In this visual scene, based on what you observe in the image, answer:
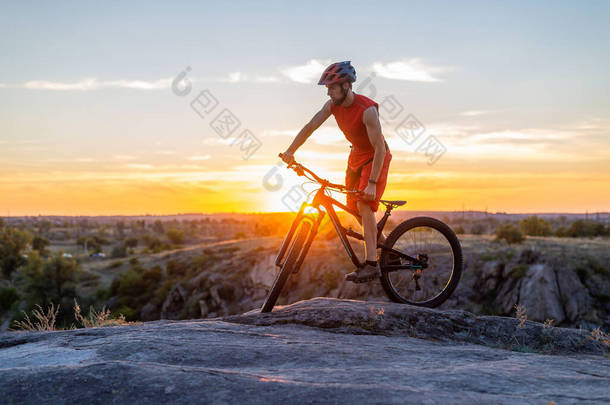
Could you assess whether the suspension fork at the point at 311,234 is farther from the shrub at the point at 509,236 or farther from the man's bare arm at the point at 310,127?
the shrub at the point at 509,236

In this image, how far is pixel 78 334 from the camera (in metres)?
5.54

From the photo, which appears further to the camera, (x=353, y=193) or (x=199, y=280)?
(x=199, y=280)

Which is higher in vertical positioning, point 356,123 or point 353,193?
point 356,123

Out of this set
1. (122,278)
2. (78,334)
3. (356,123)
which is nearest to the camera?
(78,334)

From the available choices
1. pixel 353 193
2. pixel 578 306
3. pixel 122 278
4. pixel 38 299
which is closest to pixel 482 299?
pixel 578 306

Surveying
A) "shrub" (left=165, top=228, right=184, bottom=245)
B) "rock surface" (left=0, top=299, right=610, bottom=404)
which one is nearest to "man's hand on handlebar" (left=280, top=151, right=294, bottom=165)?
"rock surface" (left=0, top=299, right=610, bottom=404)

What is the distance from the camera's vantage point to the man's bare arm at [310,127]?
7.02 meters

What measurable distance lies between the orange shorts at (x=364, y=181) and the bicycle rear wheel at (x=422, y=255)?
70 centimetres

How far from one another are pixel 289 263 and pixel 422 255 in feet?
6.52

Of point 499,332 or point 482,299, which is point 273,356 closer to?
point 499,332

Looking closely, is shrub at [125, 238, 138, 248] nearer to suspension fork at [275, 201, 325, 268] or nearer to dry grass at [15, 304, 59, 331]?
dry grass at [15, 304, 59, 331]

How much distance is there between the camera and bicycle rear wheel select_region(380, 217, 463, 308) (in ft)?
24.1

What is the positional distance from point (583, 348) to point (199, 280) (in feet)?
145

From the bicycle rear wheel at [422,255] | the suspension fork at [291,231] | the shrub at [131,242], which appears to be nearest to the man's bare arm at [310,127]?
the suspension fork at [291,231]
